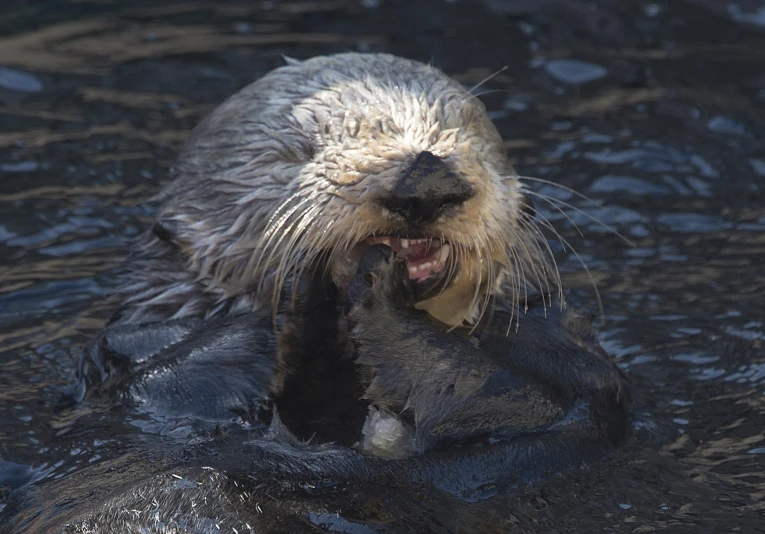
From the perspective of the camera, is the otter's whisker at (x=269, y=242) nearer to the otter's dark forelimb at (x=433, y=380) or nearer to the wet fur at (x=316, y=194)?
the wet fur at (x=316, y=194)

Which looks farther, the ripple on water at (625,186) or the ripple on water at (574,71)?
→ the ripple on water at (574,71)

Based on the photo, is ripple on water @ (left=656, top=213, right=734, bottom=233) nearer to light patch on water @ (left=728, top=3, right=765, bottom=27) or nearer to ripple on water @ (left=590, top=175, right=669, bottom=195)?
ripple on water @ (left=590, top=175, right=669, bottom=195)

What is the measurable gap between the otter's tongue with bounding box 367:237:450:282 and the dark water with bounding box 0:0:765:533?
750 mm

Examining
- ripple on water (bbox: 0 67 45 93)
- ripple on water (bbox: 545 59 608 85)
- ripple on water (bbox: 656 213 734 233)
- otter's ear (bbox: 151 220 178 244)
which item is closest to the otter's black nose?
otter's ear (bbox: 151 220 178 244)

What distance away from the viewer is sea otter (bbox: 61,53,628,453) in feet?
12.4

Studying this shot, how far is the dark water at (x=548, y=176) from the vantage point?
3936 mm

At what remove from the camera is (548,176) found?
661cm

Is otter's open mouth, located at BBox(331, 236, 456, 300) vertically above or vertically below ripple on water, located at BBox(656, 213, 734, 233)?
above

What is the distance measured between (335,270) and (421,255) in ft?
0.91

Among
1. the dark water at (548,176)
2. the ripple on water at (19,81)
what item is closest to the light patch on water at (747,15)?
the dark water at (548,176)

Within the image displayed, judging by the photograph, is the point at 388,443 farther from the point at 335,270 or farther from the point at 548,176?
the point at 548,176

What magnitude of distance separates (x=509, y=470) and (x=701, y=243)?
2.70m

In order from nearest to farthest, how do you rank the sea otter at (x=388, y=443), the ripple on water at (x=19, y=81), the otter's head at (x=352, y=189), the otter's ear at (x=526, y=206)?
the sea otter at (x=388, y=443) → the otter's head at (x=352, y=189) → the otter's ear at (x=526, y=206) → the ripple on water at (x=19, y=81)

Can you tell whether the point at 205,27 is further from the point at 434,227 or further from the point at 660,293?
the point at 434,227
